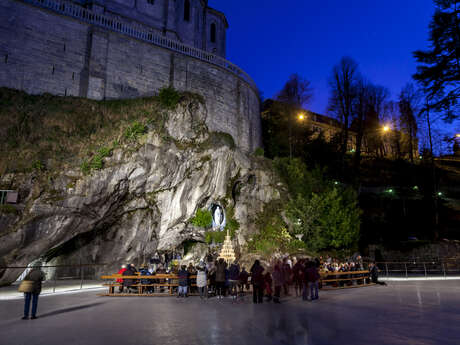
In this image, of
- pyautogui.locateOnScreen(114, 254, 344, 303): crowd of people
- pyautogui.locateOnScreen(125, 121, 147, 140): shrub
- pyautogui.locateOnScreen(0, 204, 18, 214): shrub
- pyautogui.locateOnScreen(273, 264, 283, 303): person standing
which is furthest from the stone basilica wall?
pyautogui.locateOnScreen(273, 264, 283, 303): person standing

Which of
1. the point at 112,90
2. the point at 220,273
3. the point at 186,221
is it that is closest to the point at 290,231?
the point at 186,221

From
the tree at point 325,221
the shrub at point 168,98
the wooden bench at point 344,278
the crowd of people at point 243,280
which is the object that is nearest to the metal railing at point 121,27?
the shrub at point 168,98

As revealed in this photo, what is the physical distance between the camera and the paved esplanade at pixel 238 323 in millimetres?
5688

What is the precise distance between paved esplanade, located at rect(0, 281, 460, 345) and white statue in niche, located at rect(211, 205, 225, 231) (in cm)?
1427

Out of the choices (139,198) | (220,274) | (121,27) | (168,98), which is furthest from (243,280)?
(121,27)

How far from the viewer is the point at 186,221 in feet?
77.0

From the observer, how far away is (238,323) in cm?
714

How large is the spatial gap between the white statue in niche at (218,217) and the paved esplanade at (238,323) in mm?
14266

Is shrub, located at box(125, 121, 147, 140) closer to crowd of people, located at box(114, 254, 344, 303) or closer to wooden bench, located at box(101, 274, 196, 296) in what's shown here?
crowd of people, located at box(114, 254, 344, 303)

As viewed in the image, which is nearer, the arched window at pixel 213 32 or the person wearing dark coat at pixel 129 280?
the person wearing dark coat at pixel 129 280

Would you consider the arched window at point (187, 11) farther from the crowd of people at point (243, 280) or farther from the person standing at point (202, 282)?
the person standing at point (202, 282)

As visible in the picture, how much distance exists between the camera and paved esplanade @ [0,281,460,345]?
5.69 m

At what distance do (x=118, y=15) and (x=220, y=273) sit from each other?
2979 centimetres

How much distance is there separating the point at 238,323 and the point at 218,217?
18.2 meters
